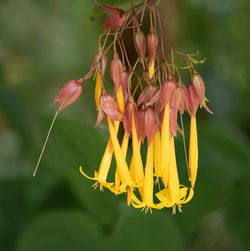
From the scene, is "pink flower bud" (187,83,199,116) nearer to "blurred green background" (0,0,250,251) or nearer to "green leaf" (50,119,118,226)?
"blurred green background" (0,0,250,251)

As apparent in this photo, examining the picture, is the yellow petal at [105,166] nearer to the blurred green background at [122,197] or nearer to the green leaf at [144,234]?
the blurred green background at [122,197]

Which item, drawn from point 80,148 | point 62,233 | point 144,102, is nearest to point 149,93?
point 144,102

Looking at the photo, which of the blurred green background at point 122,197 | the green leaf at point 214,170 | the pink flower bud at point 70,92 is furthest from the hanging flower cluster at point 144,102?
the green leaf at point 214,170

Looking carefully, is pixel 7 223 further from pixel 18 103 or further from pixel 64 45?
pixel 64 45

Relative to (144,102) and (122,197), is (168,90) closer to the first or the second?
(144,102)

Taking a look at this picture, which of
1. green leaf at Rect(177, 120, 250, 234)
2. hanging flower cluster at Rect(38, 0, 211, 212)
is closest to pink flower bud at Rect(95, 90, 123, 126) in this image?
hanging flower cluster at Rect(38, 0, 211, 212)
